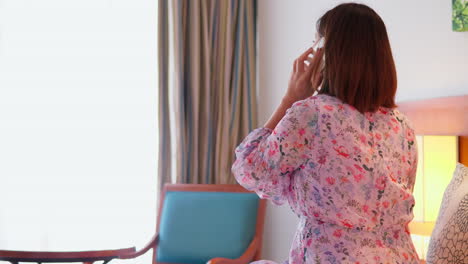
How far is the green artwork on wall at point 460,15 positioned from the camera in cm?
201

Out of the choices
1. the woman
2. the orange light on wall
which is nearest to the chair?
the orange light on wall

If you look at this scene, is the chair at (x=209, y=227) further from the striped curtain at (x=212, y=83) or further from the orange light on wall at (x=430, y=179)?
the orange light on wall at (x=430, y=179)

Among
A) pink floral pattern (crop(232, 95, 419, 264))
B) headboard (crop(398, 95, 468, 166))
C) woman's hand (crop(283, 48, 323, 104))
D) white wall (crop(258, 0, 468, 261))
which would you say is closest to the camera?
pink floral pattern (crop(232, 95, 419, 264))

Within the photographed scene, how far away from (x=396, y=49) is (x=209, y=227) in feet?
4.37

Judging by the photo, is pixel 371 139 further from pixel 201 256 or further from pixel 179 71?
pixel 179 71

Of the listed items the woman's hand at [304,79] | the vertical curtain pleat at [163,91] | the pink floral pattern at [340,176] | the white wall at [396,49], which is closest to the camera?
the pink floral pattern at [340,176]

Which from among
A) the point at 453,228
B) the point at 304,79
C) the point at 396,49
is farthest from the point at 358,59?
the point at 396,49

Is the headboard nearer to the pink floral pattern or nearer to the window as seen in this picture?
the pink floral pattern

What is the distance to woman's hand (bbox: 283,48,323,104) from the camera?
146 centimetres

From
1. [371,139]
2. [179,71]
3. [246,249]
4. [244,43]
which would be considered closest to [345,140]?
[371,139]

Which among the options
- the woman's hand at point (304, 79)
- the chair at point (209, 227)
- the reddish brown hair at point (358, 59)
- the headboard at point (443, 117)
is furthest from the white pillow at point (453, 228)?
the chair at point (209, 227)

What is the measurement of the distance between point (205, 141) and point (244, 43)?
0.66 metres

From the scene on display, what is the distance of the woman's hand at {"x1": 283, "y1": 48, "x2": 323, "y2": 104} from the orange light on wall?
804 mm

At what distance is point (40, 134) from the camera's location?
3.02 m
